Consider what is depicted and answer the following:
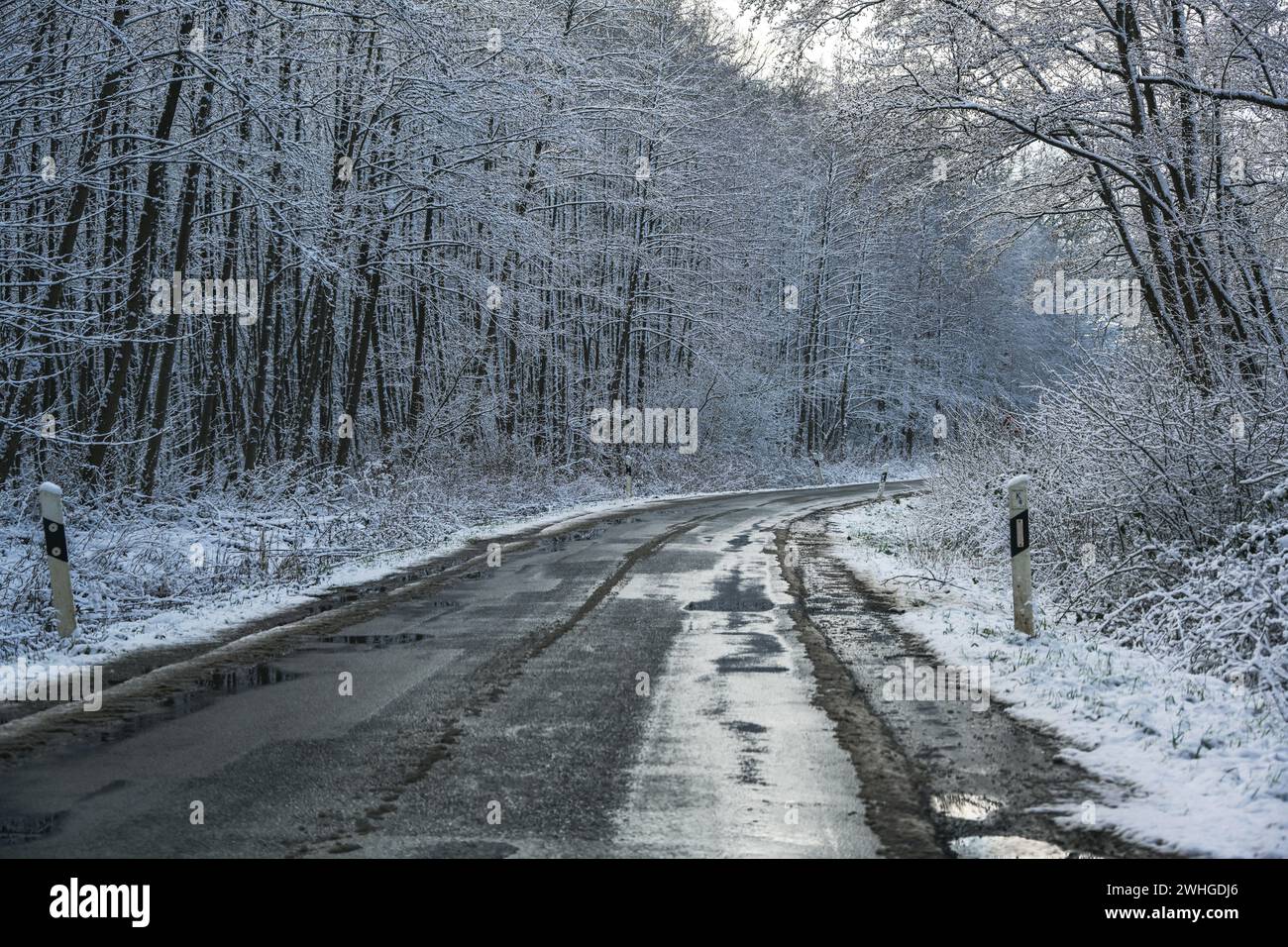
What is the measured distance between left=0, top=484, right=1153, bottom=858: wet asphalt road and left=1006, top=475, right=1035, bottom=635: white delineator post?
4.17 feet

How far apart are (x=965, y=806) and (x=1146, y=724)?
1.96m

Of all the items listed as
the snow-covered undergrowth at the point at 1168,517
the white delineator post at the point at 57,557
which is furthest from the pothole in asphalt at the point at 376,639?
the snow-covered undergrowth at the point at 1168,517

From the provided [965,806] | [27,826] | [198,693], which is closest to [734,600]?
[198,693]

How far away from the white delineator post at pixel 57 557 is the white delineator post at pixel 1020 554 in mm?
8290

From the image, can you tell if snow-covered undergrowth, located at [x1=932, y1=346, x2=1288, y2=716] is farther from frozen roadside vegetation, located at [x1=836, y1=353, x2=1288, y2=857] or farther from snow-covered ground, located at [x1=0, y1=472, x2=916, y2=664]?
snow-covered ground, located at [x1=0, y1=472, x2=916, y2=664]

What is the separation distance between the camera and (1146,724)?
236 inches

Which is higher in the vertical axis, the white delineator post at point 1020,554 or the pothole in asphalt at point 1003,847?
Result: the white delineator post at point 1020,554

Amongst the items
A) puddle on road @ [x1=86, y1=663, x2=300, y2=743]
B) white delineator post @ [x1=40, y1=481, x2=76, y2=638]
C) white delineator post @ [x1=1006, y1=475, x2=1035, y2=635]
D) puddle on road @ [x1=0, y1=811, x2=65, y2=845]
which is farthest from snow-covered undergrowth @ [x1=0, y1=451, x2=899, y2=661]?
white delineator post @ [x1=1006, y1=475, x2=1035, y2=635]

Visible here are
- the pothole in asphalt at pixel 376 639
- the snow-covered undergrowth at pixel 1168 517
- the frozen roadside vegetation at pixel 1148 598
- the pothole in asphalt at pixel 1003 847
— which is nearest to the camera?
the pothole in asphalt at pixel 1003 847

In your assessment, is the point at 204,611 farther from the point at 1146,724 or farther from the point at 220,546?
the point at 1146,724

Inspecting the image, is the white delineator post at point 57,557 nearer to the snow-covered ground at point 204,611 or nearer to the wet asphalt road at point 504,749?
the snow-covered ground at point 204,611

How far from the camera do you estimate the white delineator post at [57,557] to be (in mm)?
9078

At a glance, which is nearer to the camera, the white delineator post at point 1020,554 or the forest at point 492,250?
the white delineator post at point 1020,554
